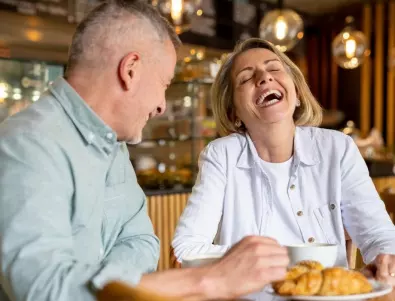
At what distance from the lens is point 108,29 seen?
1.22m

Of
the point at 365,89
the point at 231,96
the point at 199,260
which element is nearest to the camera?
the point at 199,260

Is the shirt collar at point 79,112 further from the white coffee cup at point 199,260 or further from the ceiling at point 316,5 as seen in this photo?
the ceiling at point 316,5

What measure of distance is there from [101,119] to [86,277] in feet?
1.30

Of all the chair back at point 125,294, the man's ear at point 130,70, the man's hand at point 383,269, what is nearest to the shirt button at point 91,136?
the man's ear at point 130,70

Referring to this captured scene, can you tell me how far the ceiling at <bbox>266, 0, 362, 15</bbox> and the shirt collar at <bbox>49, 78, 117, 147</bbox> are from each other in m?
7.16

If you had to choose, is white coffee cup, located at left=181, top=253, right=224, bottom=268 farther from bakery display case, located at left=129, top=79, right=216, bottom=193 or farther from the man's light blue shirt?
bakery display case, located at left=129, top=79, right=216, bottom=193

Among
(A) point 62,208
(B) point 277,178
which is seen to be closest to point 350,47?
(B) point 277,178

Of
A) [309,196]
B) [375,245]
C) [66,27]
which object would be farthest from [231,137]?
[66,27]

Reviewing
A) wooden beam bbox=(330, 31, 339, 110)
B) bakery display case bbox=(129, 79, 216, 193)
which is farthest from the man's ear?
wooden beam bbox=(330, 31, 339, 110)

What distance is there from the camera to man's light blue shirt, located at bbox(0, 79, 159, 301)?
35.9 inches

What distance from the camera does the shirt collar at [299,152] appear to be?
1.95m

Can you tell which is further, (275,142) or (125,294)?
(275,142)

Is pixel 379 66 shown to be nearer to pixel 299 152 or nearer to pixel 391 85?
pixel 391 85

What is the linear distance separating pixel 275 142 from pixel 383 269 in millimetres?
691
